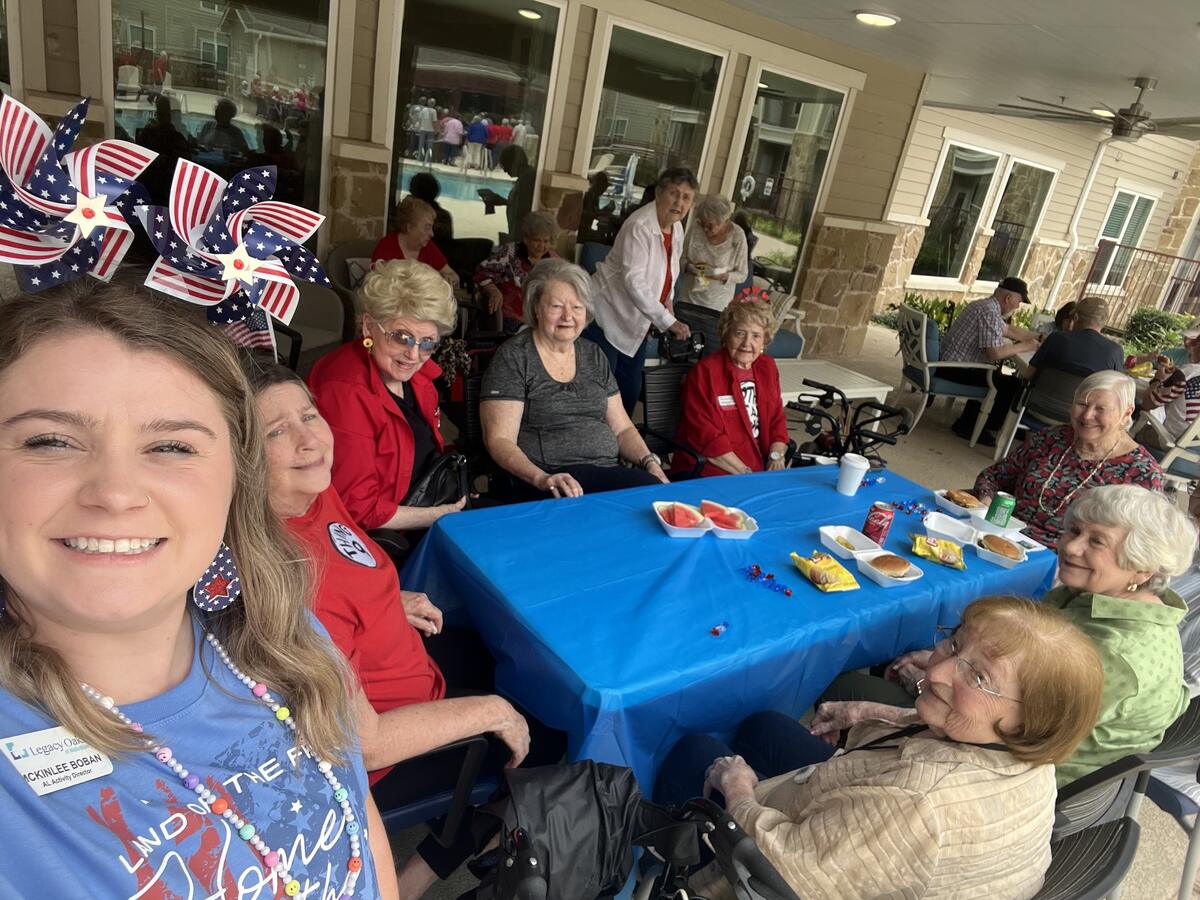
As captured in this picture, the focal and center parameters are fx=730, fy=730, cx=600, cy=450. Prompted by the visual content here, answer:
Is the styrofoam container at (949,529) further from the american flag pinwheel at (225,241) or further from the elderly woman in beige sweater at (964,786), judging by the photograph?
the american flag pinwheel at (225,241)

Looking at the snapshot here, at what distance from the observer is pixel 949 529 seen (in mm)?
2490

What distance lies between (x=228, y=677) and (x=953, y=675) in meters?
1.17

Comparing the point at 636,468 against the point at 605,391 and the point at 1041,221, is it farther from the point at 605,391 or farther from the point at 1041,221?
the point at 1041,221

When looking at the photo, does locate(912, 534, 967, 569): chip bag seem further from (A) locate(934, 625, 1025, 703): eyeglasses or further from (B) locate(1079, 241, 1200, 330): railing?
(B) locate(1079, 241, 1200, 330): railing

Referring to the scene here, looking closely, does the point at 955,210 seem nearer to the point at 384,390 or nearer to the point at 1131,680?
the point at 1131,680

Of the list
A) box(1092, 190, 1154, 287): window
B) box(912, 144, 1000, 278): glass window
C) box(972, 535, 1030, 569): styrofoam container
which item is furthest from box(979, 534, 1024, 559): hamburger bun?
box(1092, 190, 1154, 287): window

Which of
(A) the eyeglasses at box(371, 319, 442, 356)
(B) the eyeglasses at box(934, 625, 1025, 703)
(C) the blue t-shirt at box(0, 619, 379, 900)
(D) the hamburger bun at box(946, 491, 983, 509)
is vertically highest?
(A) the eyeglasses at box(371, 319, 442, 356)

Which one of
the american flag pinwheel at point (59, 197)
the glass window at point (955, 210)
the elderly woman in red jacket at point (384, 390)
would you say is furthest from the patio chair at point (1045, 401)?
the glass window at point (955, 210)

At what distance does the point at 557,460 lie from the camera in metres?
2.81

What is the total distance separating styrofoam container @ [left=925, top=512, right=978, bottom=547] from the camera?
2451mm

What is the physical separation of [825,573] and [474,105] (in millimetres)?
4535

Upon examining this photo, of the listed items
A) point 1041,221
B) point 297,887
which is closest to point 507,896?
point 297,887

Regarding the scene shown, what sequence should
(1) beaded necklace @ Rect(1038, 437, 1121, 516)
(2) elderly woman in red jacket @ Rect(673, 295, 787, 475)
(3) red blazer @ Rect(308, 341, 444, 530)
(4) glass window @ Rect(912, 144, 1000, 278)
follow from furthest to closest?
(4) glass window @ Rect(912, 144, 1000, 278)
(2) elderly woman in red jacket @ Rect(673, 295, 787, 475)
(1) beaded necklace @ Rect(1038, 437, 1121, 516)
(3) red blazer @ Rect(308, 341, 444, 530)

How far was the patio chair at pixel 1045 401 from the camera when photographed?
192 inches
